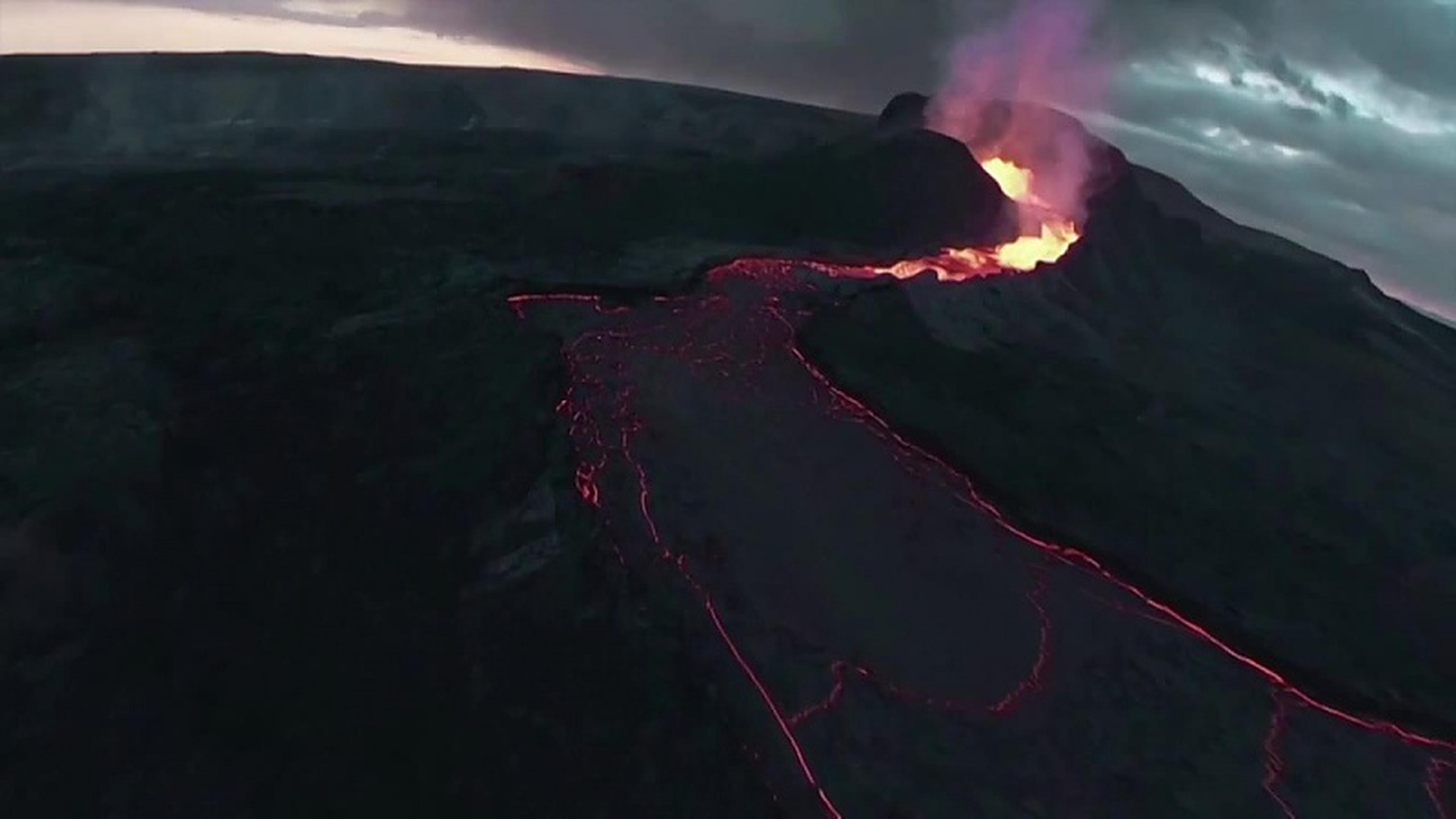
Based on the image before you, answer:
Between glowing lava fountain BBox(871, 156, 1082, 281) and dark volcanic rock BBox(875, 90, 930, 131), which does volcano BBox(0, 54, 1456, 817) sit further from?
dark volcanic rock BBox(875, 90, 930, 131)

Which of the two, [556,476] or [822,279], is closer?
[556,476]

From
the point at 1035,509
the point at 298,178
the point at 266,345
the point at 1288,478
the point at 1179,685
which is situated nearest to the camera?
the point at 1179,685

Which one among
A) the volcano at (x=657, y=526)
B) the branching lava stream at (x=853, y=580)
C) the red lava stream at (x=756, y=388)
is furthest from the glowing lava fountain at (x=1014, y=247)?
the branching lava stream at (x=853, y=580)

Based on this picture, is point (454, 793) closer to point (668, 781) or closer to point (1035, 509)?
point (668, 781)

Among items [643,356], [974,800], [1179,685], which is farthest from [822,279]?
[974,800]

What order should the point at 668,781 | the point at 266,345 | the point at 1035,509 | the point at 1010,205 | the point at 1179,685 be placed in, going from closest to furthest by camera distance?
the point at 668,781, the point at 1179,685, the point at 1035,509, the point at 266,345, the point at 1010,205

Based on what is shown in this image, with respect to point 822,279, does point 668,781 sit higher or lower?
lower

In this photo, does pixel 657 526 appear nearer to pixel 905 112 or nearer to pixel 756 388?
pixel 756 388
